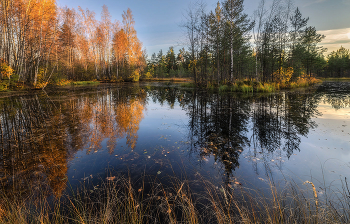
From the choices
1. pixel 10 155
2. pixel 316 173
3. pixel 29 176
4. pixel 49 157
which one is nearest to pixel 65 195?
pixel 29 176

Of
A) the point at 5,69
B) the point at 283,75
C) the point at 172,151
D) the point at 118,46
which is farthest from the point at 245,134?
the point at 118,46

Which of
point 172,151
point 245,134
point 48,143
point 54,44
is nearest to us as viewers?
point 172,151

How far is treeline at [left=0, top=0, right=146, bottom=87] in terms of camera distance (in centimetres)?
1733

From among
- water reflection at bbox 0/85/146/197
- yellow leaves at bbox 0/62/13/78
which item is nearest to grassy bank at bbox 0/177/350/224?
water reflection at bbox 0/85/146/197

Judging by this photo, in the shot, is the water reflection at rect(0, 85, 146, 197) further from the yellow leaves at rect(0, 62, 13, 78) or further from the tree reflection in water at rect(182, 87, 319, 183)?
the yellow leaves at rect(0, 62, 13, 78)

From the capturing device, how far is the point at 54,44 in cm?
2191

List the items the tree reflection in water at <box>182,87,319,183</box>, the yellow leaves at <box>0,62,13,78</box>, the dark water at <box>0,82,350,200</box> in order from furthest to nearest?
1. the yellow leaves at <box>0,62,13,78</box>
2. the tree reflection in water at <box>182,87,319,183</box>
3. the dark water at <box>0,82,350,200</box>

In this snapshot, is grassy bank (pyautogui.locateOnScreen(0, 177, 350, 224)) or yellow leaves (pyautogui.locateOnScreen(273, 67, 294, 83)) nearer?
grassy bank (pyautogui.locateOnScreen(0, 177, 350, 224))

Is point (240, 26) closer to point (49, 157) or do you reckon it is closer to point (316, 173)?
point (316, 173)

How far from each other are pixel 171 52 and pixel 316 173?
77.3 metres

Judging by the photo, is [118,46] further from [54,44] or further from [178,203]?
[178,203]

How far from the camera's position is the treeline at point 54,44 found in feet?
56.9

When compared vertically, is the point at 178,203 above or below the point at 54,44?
below

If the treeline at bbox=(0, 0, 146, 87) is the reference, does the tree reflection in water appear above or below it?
below
